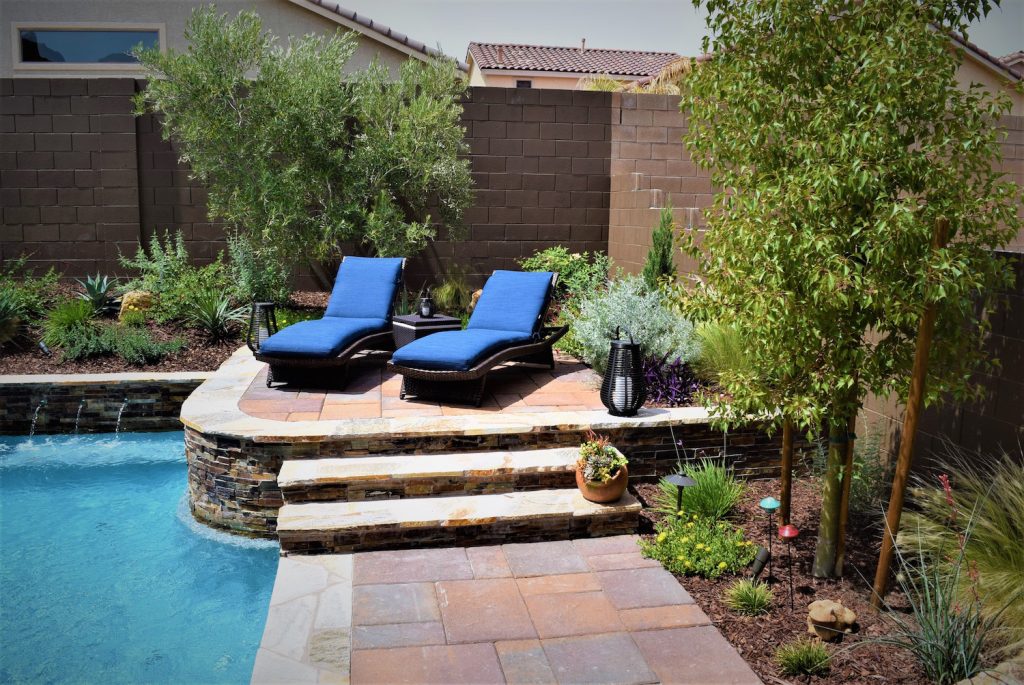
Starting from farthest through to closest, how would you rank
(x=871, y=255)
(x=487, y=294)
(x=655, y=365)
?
(x=487, y=294) < (x=655, y=365) < (x=871, y=255)

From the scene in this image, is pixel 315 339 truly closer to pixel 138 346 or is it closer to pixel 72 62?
pixel 138 346

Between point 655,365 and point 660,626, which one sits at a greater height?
point 655,365

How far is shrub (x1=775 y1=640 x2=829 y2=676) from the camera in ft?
11.1

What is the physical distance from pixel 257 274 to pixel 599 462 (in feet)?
20.2

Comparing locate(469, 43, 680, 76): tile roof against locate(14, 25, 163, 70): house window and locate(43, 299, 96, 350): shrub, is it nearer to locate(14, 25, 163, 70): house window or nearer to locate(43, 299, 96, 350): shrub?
locate(14, 25, 163, 70): house window

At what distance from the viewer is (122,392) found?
7.71 metres

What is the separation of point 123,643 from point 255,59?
717 centimetres

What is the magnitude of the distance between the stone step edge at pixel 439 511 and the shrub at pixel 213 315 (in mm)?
4684

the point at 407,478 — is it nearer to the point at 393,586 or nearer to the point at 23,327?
the point at 393,586

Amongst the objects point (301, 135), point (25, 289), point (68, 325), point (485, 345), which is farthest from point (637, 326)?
point (25, 289)

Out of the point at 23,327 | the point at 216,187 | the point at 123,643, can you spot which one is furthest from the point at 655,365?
the point at 23,327

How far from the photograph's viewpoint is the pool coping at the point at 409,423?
540 centimetres

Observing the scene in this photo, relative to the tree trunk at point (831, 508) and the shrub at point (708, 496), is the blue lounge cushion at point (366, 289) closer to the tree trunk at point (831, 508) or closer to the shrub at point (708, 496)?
the shrub at point (708, 496)

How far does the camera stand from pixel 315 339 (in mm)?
6668
